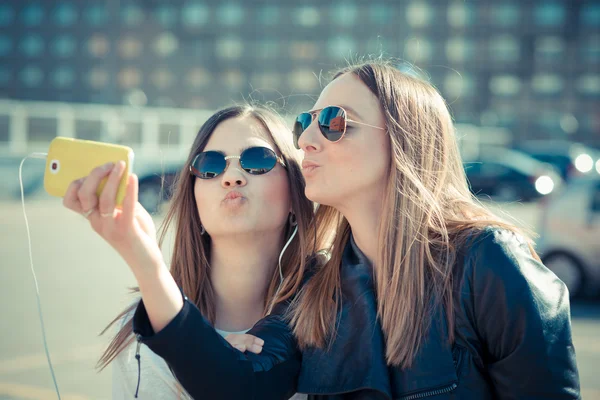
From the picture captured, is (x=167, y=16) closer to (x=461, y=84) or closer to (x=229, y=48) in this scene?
(x=229, y=48)

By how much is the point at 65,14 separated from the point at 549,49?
1999 inches

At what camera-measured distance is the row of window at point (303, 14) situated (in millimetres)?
63062

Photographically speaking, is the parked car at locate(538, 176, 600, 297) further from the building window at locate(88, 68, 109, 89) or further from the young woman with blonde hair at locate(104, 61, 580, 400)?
the building window at locate(88, 68, 109, 89)

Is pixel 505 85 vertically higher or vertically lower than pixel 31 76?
higher

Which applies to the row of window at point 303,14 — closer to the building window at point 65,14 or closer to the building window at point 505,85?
the building window at point 65,14

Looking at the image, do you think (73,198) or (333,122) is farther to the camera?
(333,122)

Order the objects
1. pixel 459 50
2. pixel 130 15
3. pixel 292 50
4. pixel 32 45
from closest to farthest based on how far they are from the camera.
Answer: pixel 459 50 → pixel 292 50 → pixel 130 15 → pixel 32 45

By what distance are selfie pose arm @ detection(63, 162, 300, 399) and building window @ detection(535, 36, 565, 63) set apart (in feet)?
221

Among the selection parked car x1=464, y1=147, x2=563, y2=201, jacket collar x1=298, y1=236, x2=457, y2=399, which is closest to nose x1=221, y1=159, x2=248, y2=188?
jacket collar x1=298, y1=236, x2=457, y2=399

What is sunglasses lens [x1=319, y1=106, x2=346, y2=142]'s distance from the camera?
220 cm

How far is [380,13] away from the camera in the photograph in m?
65.0

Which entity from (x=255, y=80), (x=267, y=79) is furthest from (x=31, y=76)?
(x=267, y=79)

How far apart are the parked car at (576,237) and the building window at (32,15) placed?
76.3m

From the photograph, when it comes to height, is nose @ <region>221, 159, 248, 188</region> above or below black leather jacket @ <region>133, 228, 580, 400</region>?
above
